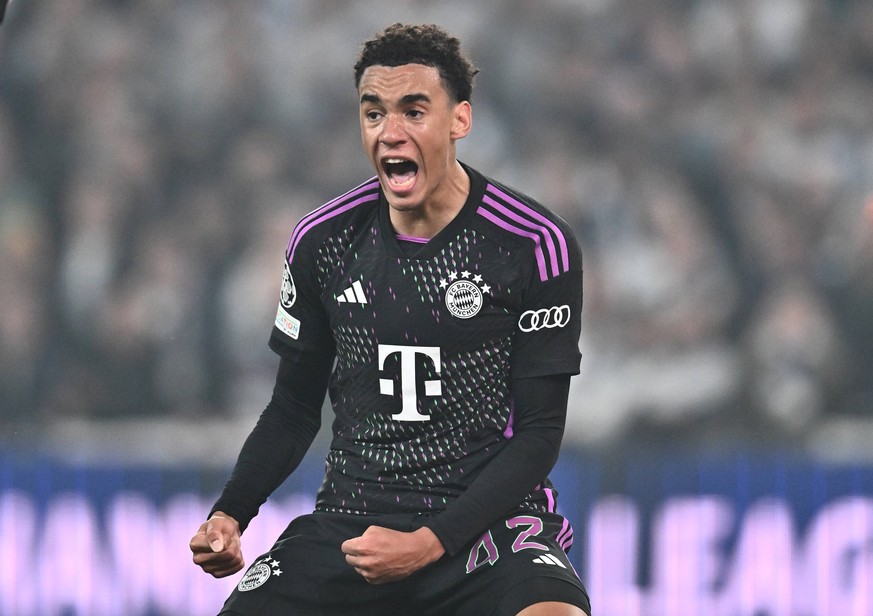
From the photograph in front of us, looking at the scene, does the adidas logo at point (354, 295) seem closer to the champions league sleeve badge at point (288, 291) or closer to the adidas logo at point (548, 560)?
the champions league sleeve badge at point (288, 291)

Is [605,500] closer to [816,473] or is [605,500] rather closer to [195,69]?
[816,473]

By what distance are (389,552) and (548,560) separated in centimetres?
36

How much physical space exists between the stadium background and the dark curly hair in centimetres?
261

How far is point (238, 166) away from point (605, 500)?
2.46 metres

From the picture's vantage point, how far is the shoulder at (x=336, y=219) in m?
3.08

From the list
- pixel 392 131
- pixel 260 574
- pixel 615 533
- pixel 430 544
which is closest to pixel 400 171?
pixel 392 131

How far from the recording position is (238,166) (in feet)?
20.6

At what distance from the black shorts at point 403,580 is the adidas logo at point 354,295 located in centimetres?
49

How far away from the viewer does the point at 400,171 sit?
2.97 m

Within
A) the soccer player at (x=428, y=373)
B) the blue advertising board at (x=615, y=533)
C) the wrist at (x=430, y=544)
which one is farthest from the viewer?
the blue advertising board at (x=615, y=533)

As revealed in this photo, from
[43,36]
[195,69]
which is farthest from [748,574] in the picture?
[43,36]

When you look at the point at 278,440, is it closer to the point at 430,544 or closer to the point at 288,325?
the point at 288,325

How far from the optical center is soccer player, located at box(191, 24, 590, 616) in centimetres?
285

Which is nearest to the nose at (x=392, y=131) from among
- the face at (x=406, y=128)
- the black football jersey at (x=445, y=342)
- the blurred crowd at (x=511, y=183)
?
the face at (x=406, y=128)
